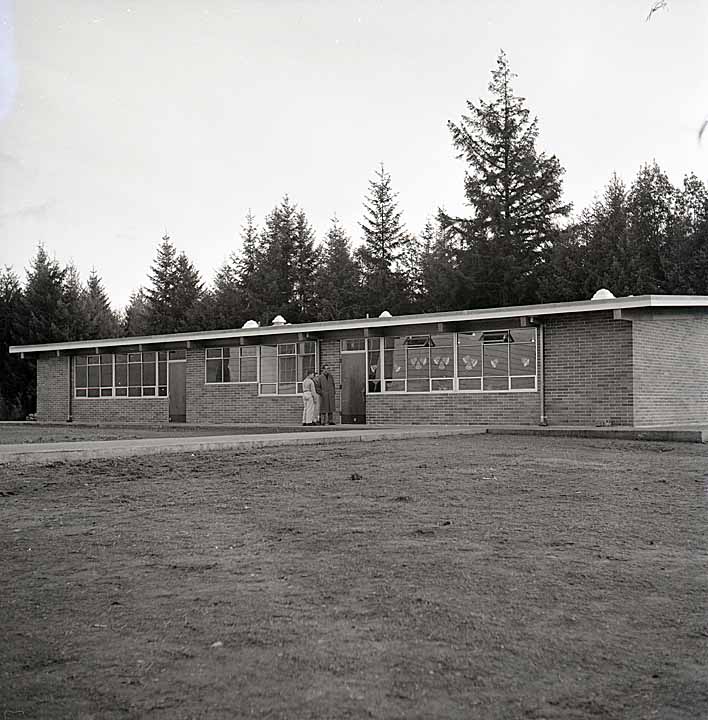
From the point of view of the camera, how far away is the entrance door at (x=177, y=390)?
1029 inches

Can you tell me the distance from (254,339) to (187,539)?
18.1 meters

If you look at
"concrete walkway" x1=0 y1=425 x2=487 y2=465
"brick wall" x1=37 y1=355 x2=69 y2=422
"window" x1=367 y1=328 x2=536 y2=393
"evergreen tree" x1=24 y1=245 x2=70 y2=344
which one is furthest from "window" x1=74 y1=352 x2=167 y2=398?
"concrete walkway" x1=0 y1=425 x2=487 y2=465

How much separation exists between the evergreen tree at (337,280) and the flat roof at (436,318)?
1665 cm

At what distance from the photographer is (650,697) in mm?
3525

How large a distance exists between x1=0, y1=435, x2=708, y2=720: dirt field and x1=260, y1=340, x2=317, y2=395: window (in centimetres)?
1427

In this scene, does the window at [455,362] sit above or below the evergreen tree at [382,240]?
below

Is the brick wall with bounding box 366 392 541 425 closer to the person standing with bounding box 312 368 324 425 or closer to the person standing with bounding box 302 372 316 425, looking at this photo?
the person standing with bounding box 312 368 324 425

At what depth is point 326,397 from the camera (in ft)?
73.7

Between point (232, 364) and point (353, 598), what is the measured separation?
20.5 metres

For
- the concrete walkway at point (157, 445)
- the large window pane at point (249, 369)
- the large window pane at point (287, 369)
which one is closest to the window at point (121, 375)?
the large window pane at point (249, 369)

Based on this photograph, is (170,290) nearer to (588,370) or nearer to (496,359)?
(496,359)

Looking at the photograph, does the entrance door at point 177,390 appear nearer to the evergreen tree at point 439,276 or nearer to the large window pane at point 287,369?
the large window pane at point 287,369

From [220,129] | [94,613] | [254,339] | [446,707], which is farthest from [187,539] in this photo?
[254,339]

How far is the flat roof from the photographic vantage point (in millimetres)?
17266
